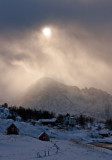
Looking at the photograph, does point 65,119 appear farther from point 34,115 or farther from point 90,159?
point 90,159

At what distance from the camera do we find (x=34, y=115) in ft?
608

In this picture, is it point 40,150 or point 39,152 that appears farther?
point 40,150

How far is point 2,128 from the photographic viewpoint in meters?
99.7

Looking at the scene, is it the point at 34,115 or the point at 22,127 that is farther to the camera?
the point at 34,115

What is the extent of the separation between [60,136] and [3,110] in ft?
283

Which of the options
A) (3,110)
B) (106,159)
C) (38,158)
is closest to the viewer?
(38,158)

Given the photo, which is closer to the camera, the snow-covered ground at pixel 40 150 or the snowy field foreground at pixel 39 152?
the snowy field foreground at pixel 39 152

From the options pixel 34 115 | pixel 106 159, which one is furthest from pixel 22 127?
pixel 34 115

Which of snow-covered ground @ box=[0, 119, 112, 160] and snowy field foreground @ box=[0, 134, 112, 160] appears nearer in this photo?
snowy field foreground @ box=[0, 134, 112, 160]

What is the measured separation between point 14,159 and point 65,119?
548 ft

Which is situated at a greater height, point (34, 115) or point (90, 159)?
point (34, 115)

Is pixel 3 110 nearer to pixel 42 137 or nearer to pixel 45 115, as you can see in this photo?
pixel 45 115

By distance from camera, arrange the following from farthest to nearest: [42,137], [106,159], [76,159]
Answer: [42,137]
[106,159]
[76,159]

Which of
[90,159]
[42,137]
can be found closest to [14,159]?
[90,159]
